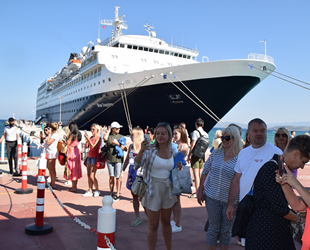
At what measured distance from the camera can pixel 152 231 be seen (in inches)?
114

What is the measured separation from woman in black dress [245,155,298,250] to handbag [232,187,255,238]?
57 mm

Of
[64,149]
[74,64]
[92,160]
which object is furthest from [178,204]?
[74,64]

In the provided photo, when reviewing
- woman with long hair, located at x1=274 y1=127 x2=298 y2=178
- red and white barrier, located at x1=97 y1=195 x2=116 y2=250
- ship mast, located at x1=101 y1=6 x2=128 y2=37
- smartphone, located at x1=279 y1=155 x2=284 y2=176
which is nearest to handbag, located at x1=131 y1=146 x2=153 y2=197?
red and white barrier, located at x1=97 y1=195 x2=116 y2=250

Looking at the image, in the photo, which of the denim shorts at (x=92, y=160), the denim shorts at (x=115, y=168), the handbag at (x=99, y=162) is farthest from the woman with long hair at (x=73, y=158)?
the denim shorts at (x=115, y=168)

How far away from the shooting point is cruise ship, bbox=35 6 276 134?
1588 cm

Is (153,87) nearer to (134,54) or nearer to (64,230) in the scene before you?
(134,54)

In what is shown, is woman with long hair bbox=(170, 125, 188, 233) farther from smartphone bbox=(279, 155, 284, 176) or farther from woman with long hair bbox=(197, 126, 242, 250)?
smartphone bbox=(279, 155, 284, 176)

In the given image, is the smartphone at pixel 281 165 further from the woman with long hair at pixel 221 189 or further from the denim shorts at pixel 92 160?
the denim shorts at pixel 92 160

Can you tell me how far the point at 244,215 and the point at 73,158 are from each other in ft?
16.1

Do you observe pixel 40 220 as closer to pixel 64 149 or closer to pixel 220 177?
pixel 220 177

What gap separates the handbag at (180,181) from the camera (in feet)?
9.73

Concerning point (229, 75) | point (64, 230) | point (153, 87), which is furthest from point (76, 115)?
point (64, 230)

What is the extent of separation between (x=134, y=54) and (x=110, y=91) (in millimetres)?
3936

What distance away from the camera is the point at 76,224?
4.06 m
